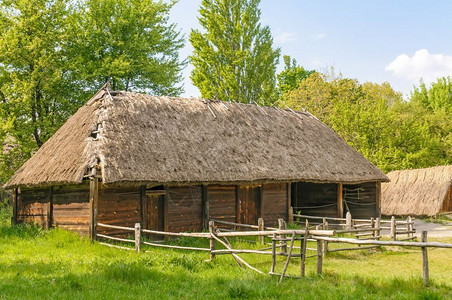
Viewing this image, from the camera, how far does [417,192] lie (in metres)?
27.2

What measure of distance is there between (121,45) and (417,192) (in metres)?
18.5

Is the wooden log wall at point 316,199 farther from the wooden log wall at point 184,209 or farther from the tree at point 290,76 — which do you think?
the tree at point 290,76

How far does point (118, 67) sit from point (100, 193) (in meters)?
11.3

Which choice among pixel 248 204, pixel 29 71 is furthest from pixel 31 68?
pixel 248 204

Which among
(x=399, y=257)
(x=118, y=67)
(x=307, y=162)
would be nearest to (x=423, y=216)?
(x=307, y=162)

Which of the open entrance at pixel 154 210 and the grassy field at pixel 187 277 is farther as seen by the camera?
the open entrance at pixel 154 210

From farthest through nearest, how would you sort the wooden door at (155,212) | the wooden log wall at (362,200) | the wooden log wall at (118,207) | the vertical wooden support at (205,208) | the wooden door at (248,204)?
1. the wooden log wall at (362,200)
2. the wooden door at (248,204)
3. the vertical wooden support at (205,208)
4. the wooden door at (155,212)
5. the wooden log wall at (118,207)

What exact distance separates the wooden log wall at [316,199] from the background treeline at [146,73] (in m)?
10.2

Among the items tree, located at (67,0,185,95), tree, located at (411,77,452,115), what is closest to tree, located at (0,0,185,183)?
tree, located at (67,0,185,95)

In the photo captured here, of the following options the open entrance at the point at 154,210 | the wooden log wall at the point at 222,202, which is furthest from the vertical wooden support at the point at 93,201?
the wooden log wall at the point at 222,202

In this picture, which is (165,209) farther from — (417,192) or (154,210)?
(417,192)

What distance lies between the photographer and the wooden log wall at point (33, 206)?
56.4 feet

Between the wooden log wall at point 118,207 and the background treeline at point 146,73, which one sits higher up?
the background treeline at point 146,73

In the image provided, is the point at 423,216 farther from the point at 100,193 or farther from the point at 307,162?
the point at 100,193
